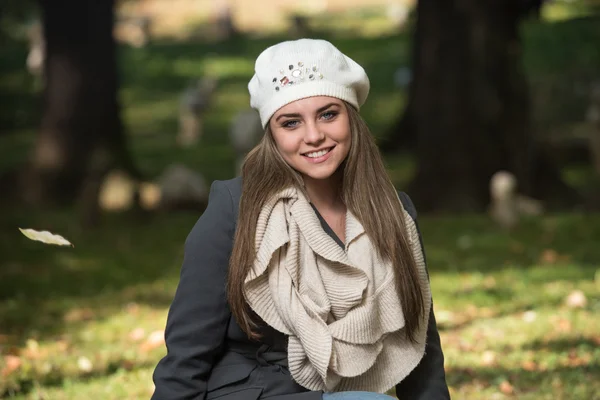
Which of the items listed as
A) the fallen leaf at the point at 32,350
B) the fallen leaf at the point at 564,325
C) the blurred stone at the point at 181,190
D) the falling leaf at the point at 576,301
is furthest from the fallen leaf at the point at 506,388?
the blurred stone at the point at 181,190

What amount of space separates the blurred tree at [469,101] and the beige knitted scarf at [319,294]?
7.00 m

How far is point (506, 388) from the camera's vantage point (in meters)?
4.35

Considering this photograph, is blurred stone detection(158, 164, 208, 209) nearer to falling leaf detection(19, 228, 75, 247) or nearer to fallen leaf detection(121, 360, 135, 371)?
fallen leaf detection(121, 360, 135, 371)

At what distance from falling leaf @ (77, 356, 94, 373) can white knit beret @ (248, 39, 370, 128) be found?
2.42 meters

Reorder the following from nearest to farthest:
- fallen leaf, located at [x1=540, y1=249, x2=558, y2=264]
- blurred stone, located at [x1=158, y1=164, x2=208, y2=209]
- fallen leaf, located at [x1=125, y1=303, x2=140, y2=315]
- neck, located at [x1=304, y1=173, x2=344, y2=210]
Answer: neck, located at [x1=304, y1=173, x2=344, y2=210] → fallen leaf, located at [x1=125, y1=303, x2=140, y2=315] → fallen leaf, located at [x1=540, y1=249, x2=558, y2=264] → blurred stone, located at [x1=158, y1=164, x2=208, y2=209]

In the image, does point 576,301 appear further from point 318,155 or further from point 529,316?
point 318,155

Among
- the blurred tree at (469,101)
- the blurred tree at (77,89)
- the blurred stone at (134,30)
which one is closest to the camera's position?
the blurred tree at (469,101)

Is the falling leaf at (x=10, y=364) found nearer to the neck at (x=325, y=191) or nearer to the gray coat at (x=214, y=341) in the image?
the gray coat at (x=214, y=341)

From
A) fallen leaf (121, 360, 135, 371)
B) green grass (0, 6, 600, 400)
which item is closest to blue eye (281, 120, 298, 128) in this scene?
green grass (0, 6, 600, 400)

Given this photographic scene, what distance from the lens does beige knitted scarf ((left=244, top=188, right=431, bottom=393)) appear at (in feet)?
8.86

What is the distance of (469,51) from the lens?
9.63 m

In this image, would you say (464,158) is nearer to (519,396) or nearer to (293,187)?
(519,396)

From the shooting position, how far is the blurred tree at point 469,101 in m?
9.62

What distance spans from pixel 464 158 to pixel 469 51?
1063 mm
